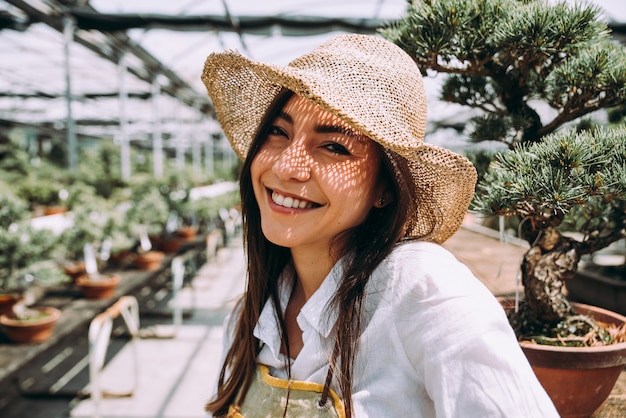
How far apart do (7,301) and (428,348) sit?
3108 millimetres

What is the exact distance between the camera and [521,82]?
42.1 inches

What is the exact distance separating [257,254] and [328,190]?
13.8 inches

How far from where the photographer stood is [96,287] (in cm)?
353

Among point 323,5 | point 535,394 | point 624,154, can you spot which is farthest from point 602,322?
point 323,5

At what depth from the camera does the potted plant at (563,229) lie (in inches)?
31.4

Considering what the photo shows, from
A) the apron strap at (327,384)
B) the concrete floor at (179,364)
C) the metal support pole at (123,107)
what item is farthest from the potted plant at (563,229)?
the metal support pole at (123,107)

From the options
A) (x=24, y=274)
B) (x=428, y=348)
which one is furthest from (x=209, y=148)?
(x=428, y=348)

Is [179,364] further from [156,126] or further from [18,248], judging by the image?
[156,126]

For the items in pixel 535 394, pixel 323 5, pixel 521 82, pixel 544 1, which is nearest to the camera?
pixel 535 394

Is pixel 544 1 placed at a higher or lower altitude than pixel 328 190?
higher

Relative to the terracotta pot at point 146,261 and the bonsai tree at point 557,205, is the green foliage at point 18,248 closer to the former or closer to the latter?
the terracotta pot at point 146,261

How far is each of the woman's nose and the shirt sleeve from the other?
0.26 meters

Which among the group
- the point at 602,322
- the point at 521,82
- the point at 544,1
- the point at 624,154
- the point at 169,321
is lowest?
the point at 169,321

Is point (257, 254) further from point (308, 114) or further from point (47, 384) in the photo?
point (47, 384)
